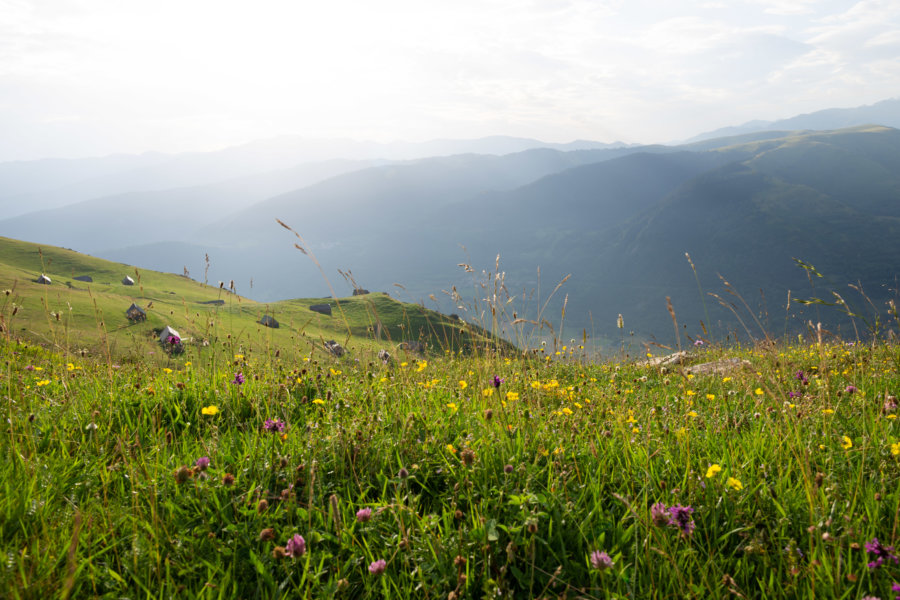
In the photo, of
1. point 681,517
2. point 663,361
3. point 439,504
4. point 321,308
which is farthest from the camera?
point 321,308

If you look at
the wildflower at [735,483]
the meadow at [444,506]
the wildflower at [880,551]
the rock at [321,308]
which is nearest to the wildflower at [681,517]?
the meadow at [444,506]

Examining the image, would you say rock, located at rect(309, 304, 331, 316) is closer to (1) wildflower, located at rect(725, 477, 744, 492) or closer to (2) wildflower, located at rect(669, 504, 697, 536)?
(1) wildflower, located at rect(725, 477, 744, 492)

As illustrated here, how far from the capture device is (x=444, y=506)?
2473mm

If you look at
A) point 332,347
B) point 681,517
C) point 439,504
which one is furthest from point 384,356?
point 332,347

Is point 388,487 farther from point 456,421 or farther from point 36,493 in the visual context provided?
point 36,493

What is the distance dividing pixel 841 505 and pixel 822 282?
249 metres

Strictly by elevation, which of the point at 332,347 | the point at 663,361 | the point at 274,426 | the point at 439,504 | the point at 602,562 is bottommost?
the point at 332,347

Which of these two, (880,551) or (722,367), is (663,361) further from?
(880,551)

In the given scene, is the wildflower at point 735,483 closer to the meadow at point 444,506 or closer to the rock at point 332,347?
the meadow at point 444,506

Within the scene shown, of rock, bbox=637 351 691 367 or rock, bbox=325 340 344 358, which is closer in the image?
rock, bbox=325 340 344 358

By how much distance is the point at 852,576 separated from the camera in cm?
189

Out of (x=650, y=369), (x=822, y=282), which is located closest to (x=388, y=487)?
(x=650, y=369)

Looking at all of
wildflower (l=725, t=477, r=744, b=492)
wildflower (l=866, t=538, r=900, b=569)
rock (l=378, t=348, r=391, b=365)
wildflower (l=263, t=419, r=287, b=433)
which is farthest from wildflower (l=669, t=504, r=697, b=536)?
rock (l=378, t=348, r=391, b=365)

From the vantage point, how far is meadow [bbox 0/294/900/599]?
79.6 inches
